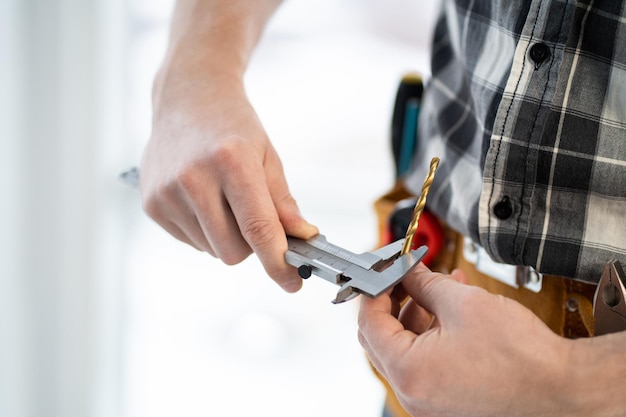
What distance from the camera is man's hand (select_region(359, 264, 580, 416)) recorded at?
0.49 m

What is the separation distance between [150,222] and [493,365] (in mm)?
1311

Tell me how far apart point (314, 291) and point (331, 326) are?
10 cm

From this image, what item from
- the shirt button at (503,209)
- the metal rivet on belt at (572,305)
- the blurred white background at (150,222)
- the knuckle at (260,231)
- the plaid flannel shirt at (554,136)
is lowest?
the blurred white background at (150,222)

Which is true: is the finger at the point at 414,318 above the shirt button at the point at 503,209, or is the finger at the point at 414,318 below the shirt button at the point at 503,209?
below

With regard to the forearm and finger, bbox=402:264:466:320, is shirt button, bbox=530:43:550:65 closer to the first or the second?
finger, bbox=402:264:466:320

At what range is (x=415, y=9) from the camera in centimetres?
177

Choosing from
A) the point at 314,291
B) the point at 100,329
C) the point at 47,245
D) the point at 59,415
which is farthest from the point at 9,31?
the point at 314,291

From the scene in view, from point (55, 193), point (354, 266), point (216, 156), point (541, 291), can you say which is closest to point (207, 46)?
point (216, 156)

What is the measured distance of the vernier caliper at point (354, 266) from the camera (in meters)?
0.57

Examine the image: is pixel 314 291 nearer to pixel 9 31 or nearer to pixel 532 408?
pixel 9 31

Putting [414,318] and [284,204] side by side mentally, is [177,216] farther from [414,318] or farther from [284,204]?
[414,318]

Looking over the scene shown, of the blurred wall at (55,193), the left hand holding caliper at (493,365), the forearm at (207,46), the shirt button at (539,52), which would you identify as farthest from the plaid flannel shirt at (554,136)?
the blurred wall at (55,193)

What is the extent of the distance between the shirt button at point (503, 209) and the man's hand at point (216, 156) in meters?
0.17

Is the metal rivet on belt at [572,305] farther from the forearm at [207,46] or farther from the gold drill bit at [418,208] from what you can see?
the forearm at [207,46]
